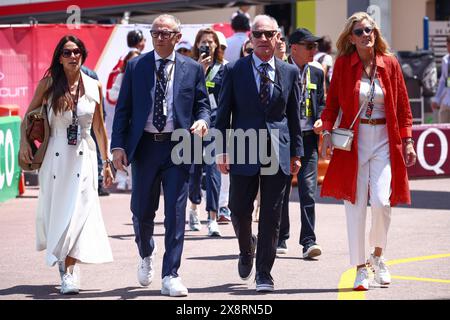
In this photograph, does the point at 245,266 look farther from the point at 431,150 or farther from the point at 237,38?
the point at 431,150

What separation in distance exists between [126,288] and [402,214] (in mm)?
5429

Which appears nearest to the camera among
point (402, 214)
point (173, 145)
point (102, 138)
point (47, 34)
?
point (173, 145)

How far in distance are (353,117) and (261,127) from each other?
70 centimetres

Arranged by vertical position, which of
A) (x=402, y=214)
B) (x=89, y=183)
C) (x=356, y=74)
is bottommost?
(x=402, y=214)

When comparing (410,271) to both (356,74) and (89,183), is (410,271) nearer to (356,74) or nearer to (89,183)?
(356,74)

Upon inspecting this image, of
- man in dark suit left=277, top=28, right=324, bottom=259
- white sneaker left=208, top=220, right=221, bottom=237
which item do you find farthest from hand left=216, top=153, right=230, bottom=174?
white sneaker left=208, top=220, right=221, bottom=237

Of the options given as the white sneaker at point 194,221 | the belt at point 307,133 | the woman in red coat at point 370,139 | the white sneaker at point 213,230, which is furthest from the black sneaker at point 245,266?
the white sneaker at point 194,221

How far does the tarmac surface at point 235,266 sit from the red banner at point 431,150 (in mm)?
2992

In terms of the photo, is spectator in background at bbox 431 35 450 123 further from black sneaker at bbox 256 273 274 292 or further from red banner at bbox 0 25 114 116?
black sneaker at bbox 256 273 274 292

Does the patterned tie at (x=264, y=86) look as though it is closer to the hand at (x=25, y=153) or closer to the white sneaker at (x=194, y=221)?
the hand at (x=25, y=153)

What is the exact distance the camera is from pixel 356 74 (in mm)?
8828

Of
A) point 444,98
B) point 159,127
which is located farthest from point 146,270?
point 444,98

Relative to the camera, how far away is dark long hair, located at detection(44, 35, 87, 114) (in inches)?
353
